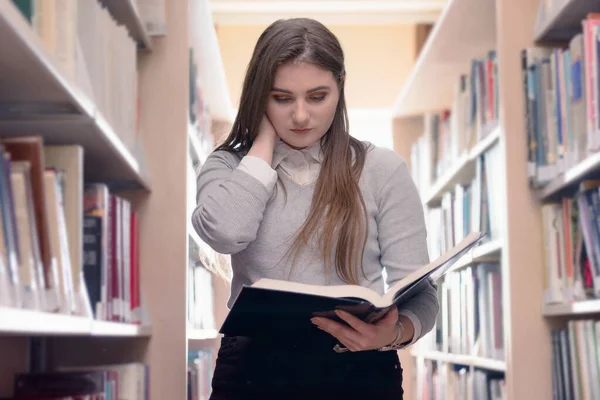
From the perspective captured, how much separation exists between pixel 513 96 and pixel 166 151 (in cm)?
87

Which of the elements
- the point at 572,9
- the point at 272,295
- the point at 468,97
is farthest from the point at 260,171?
the point at 468,97

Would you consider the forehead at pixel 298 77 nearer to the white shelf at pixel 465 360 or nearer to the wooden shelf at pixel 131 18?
the wooden shelf at pixel 131 18

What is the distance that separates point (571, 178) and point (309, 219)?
0.78 metres

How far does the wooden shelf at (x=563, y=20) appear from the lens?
188 cm

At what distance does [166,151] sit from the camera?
198 cm

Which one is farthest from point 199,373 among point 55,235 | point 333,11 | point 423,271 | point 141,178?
point 333,11

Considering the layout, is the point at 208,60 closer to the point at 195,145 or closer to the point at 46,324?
the point at 195,145

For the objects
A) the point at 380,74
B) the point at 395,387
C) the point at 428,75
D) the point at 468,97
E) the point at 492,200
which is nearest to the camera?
the point at 395,387

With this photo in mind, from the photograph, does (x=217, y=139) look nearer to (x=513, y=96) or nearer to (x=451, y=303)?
(x=513, y=96)

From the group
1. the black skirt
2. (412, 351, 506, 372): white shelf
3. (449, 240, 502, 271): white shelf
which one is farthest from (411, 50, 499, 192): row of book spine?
the black skirt

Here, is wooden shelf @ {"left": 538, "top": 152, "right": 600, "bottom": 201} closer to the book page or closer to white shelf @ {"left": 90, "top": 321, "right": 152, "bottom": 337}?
the book page

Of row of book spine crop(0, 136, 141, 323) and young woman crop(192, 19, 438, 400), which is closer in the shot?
row of book spine crop(0, 136, 141, 323)

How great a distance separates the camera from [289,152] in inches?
56.6

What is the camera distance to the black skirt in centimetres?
129
